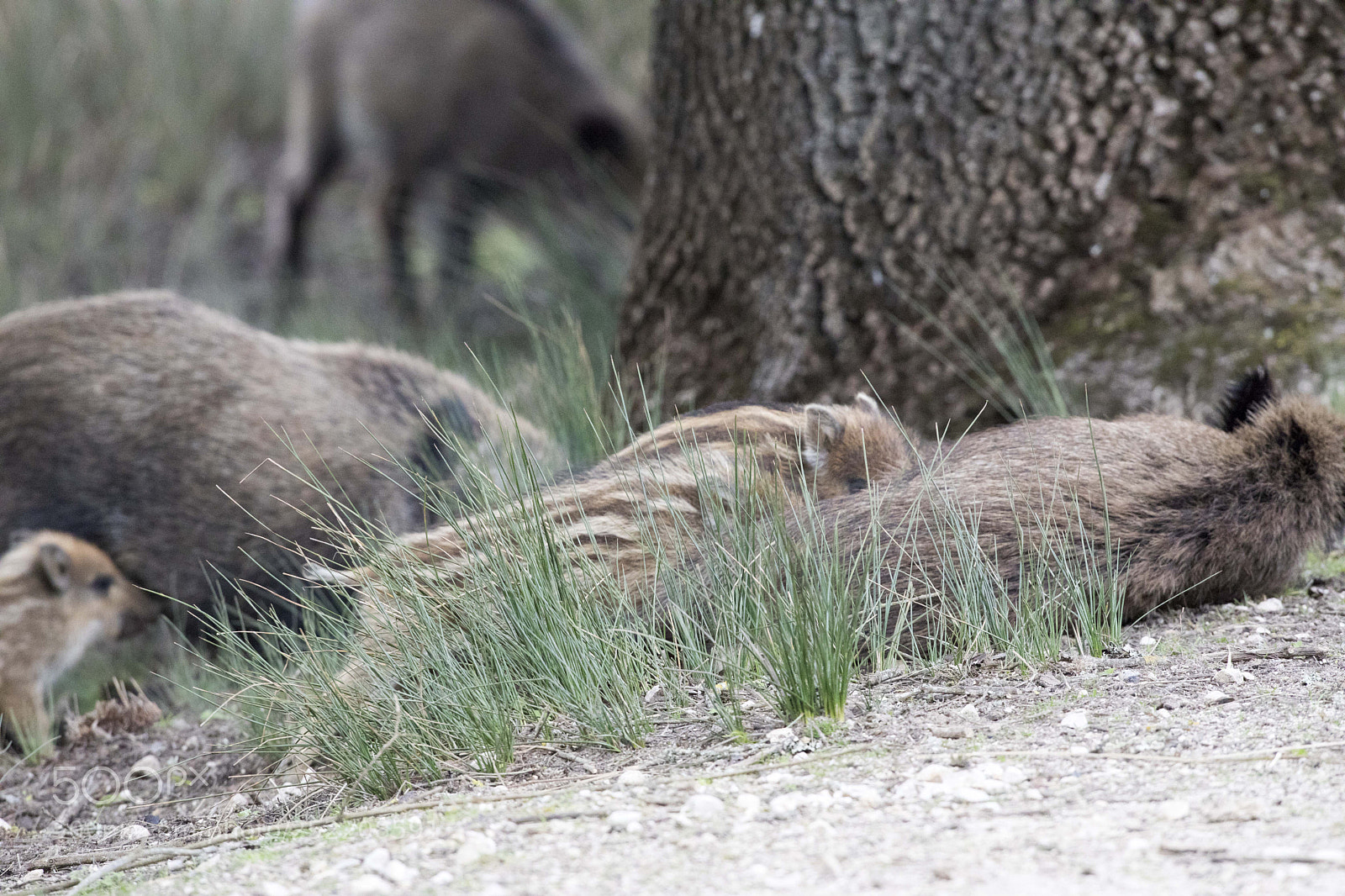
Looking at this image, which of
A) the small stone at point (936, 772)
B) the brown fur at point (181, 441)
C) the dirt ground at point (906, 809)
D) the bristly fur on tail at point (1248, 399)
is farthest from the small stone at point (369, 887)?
the bristly fur on tail at point (1248, 399)

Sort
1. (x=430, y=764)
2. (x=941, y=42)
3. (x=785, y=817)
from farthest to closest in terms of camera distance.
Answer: (x=941, y=42) → (x=430, y=764) → (x=785, y=817)

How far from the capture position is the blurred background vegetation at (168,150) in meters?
10.4

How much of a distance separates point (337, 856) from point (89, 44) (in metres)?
11.7

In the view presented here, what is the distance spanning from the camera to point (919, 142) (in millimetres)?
4531

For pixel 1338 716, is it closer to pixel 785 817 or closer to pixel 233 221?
pixel 785 817

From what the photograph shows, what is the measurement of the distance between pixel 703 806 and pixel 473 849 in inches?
15.7

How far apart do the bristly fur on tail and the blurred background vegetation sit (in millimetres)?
5806

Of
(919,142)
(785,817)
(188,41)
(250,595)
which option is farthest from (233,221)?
(785,817)

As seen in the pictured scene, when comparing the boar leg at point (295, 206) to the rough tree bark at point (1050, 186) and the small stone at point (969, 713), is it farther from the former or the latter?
the small stone at point (969, 713)

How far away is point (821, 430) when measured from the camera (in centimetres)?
370

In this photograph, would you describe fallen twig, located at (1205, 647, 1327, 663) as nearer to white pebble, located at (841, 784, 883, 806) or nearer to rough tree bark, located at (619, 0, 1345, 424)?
white pebble, located at (841, 784, 883, 806)

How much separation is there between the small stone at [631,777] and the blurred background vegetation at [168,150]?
662cm

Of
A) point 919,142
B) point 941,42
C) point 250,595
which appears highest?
point 941,42

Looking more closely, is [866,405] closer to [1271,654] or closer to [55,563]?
[1271,654]
